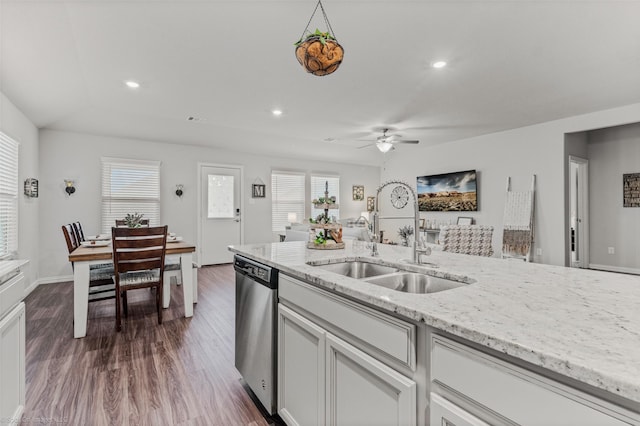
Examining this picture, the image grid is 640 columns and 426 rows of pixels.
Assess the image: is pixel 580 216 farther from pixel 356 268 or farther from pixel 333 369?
pixel 333 369

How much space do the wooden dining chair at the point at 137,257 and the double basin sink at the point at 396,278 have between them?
80.6 inches

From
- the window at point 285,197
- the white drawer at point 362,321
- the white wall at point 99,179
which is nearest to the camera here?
the white drawer at point 362,321

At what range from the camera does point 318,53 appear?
165cm

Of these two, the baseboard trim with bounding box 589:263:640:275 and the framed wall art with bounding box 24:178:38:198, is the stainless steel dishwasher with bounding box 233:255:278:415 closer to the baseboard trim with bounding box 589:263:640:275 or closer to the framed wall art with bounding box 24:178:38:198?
the framed wall art with bounding box 24:178:38:198

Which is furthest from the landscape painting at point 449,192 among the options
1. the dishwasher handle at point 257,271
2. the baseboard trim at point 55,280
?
the baseboard trim at point 55,280

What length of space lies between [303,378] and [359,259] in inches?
27.2

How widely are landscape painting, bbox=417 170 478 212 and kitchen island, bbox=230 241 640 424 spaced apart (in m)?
5.45

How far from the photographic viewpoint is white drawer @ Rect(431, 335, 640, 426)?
1.83 feet

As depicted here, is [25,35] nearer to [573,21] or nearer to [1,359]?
[1,359]

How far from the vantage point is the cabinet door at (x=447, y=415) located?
2.45ft

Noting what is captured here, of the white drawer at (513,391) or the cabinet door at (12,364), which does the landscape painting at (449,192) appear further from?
the cabinet door at (12,364)

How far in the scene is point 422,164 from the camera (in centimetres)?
752

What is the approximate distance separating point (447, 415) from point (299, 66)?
319 centimetres

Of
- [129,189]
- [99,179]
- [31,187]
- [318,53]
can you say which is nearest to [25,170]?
[31,187]
